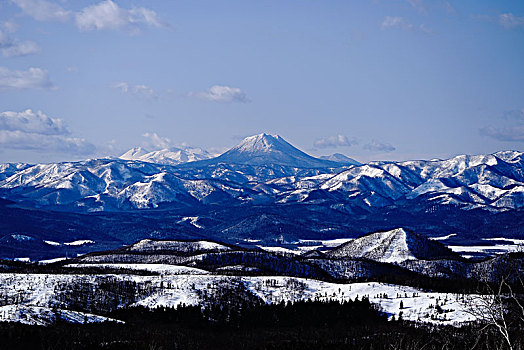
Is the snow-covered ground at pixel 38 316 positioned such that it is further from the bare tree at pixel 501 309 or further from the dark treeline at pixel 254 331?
the bare tree at pixel 501 309

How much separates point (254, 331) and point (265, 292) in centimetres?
3621

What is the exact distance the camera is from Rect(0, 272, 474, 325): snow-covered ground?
5281 inches

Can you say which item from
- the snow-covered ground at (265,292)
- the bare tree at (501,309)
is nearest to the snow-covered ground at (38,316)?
the snow-covered ground at (265,292)

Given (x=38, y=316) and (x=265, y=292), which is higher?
(x=265, y=292)

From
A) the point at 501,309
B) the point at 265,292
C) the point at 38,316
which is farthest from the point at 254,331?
the point at 501,309

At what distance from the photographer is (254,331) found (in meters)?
130

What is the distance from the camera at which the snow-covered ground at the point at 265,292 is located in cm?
13412

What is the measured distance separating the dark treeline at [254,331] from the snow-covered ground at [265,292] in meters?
6.52

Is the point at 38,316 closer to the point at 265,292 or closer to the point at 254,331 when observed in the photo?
the point at 254,331

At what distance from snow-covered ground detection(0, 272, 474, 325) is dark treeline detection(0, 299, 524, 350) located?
21.4 ft

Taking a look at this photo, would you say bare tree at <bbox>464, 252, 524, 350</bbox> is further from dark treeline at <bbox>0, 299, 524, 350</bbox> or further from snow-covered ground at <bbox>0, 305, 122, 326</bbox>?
snow-covered ground at <bbox>0, 305, 122, 326</bbox>

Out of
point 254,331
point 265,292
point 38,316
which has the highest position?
point 265,292

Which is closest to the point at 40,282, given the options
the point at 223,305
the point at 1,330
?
the point at 223,305

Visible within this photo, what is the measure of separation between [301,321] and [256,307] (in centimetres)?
1334
